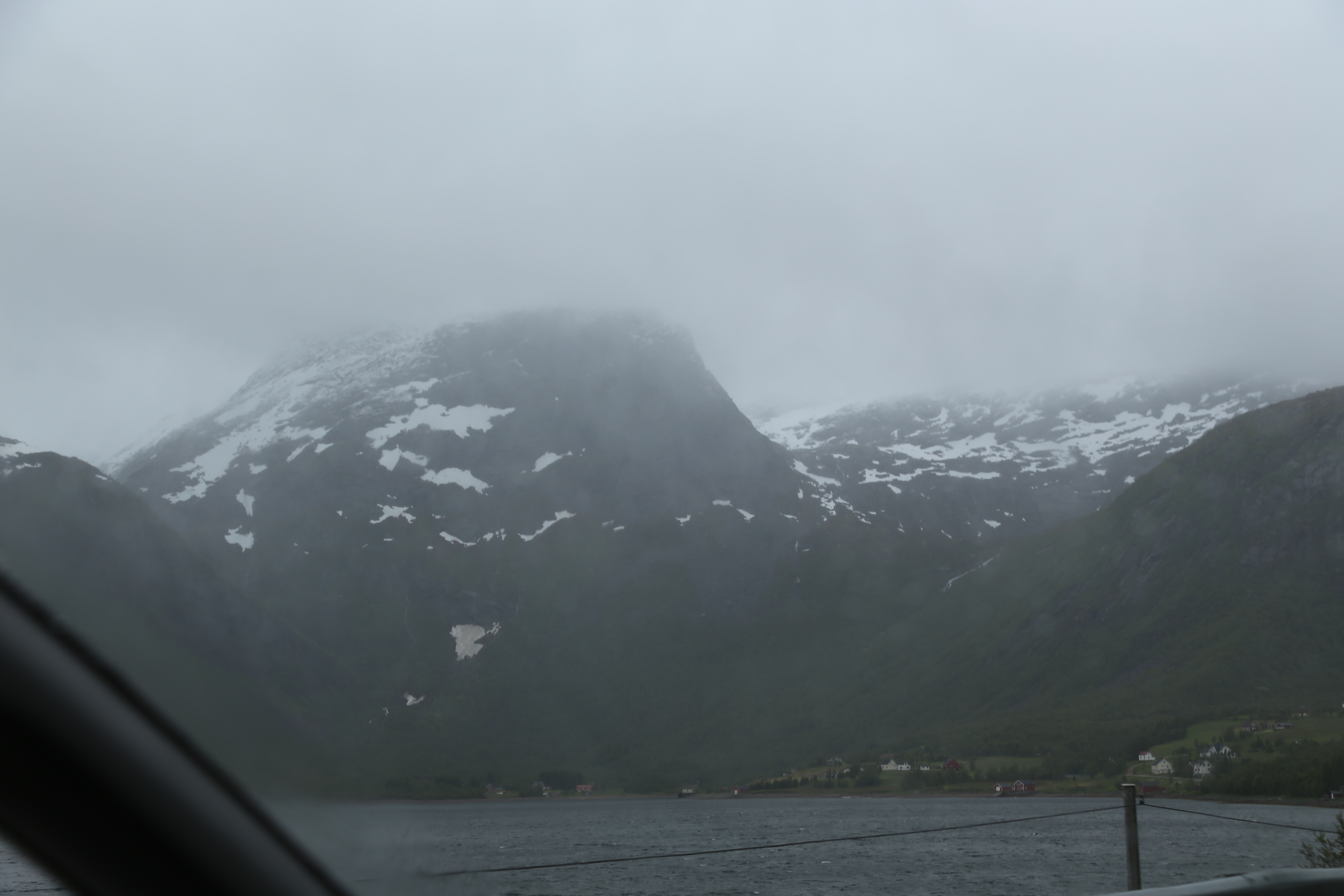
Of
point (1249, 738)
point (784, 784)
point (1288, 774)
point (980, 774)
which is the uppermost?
point (1288, 774)

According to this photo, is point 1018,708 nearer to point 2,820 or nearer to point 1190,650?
point 1190,650

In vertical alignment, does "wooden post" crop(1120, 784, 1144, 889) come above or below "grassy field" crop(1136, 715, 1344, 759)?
above

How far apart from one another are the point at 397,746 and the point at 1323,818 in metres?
123

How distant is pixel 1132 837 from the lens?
13672mm

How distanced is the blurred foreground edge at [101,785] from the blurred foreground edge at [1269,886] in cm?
533

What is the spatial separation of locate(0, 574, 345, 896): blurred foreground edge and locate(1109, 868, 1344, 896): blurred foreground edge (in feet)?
17.5

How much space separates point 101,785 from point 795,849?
9237 cm

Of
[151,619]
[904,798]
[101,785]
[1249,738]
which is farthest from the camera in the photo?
[904,798]

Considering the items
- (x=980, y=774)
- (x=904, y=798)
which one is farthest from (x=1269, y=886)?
(x=904, y=798)

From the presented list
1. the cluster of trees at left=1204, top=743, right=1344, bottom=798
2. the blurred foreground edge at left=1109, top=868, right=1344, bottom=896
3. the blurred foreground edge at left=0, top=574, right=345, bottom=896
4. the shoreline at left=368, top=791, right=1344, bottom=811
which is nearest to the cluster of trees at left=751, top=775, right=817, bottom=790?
the shoreline at left=368, top=791, right=1344, bottom=811

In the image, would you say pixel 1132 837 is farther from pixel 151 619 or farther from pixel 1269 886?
pixel 151 619

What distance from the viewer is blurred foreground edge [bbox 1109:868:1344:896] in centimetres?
589

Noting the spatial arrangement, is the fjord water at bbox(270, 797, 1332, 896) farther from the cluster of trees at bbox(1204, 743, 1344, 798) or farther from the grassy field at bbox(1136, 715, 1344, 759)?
the grassy field at bbox(1136, 715, 1344, 759)

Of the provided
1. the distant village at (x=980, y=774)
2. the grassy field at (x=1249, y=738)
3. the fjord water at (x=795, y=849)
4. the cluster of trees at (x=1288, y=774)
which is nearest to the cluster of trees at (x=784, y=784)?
the distant village at (x=980, y=774)
